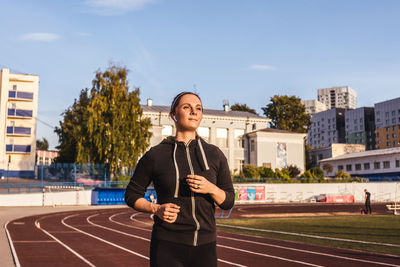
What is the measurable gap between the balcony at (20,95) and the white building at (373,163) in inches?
2255

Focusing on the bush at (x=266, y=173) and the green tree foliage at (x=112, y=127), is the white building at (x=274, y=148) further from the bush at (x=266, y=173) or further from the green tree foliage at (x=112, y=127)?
the green tree foliage at (x=112, y=127)

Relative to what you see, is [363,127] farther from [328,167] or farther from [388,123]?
[328,167]

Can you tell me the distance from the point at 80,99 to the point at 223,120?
21327 millimetres

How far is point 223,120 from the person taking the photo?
62469 millimetres

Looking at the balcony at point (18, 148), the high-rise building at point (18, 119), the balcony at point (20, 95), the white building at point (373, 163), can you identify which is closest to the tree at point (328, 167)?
the white building at point (373, 163)

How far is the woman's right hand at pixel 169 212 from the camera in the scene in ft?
8.22

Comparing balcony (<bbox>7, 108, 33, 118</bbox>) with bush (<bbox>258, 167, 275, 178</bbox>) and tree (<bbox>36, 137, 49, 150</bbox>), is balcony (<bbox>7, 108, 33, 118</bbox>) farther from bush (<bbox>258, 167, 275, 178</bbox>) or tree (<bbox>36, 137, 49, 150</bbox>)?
tree (<bbox>36, 137, 49, 150</bbox>)

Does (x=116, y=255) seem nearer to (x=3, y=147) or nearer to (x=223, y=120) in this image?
(x=223, y=120)

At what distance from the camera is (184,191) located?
262cm

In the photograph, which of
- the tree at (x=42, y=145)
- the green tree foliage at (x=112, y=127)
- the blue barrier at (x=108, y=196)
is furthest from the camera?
the tree at (x=42, y=145)

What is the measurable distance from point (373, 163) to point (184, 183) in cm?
7676

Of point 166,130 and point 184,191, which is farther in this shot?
point 166,130

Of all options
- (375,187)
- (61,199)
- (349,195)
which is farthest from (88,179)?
(375,187)

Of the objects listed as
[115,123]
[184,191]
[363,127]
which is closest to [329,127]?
[363,127]
